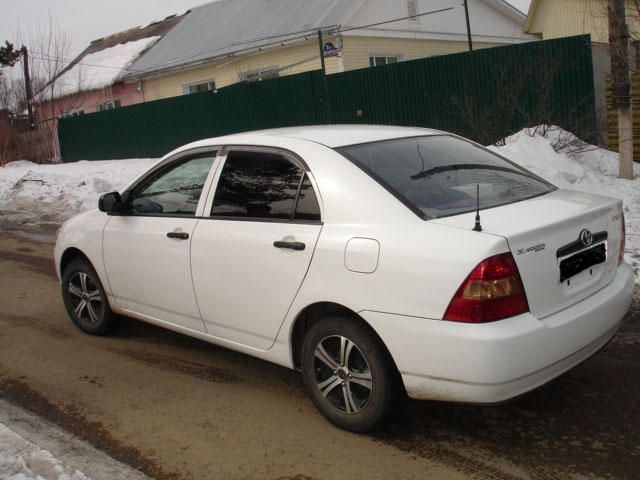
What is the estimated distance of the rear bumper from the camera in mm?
2939

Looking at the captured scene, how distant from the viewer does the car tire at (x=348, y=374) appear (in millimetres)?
3287

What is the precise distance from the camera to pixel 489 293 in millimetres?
2945

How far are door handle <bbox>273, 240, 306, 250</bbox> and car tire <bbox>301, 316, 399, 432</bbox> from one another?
1.33 ft

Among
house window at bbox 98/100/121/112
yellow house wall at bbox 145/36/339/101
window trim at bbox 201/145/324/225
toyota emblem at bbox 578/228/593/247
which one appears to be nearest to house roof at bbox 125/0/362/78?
yellow house wall at bbox 145/36/339/101

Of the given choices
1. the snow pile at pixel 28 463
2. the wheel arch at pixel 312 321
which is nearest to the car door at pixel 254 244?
the wheel arch at pixel 312 321

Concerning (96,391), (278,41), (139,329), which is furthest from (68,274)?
(278,41)

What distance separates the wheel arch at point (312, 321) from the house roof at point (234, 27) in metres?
16.2

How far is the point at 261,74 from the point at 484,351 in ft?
63.2

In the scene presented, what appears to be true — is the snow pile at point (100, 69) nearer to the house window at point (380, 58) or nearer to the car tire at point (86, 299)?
the house window at point (380, 58)

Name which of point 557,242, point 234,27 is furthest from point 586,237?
point 234,27

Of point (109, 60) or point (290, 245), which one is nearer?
point (290, 245)

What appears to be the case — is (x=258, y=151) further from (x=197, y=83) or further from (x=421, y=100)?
(x=197, y=83)

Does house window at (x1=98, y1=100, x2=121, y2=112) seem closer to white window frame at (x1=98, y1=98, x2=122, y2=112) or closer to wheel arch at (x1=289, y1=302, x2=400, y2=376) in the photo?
white window frame at (x1=98, y1=98, x2=122, y2=112)

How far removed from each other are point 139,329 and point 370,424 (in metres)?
2.75
